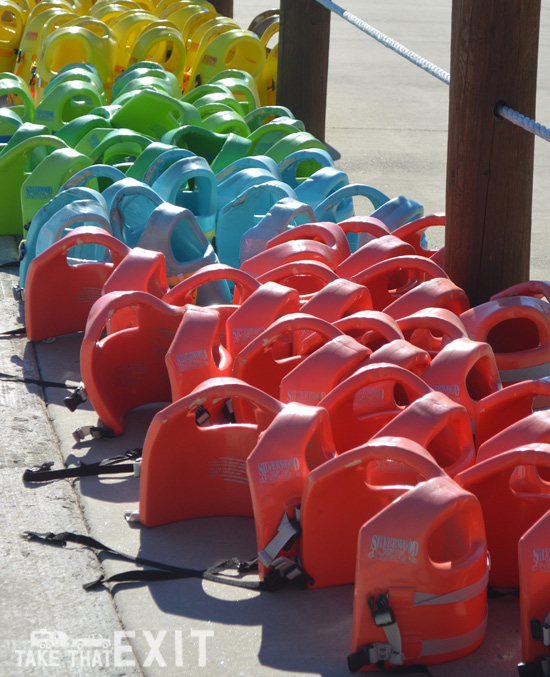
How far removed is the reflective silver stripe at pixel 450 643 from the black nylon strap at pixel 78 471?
1.32m

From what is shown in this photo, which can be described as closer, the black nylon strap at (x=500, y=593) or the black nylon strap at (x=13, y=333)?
the black nylon strap at (x=500, y=593)

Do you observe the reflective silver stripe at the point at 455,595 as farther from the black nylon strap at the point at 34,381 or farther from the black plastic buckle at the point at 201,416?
the black nylon strap at the point at 34,381

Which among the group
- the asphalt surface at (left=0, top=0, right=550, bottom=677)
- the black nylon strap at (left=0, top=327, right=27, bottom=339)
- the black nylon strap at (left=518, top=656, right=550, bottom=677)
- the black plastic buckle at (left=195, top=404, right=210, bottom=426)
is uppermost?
the black plastic buckle at (left=195, top=404, right=210, bottom=426)

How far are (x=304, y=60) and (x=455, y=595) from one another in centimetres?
532

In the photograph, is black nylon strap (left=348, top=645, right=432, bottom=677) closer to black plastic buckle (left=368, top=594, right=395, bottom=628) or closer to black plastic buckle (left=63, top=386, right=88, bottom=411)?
black plastic buckle (left=368, top=594, right=395, bottom=628)

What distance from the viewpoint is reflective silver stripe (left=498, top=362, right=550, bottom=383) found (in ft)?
12.9

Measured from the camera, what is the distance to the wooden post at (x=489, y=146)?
3904mm

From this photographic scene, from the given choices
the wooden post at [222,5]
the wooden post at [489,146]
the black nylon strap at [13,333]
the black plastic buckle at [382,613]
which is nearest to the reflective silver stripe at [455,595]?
the black plastic buckle at [382,613]

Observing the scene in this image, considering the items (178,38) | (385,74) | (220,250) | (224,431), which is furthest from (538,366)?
(385,74)

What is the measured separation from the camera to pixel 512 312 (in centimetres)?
388

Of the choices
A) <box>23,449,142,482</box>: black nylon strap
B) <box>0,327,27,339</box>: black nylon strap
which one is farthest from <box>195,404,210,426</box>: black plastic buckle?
<box>0,327,27,339</box>: black nylon strap

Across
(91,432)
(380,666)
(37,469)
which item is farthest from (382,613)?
(91,432)

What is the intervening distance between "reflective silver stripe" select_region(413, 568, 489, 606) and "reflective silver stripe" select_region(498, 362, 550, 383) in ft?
4.75

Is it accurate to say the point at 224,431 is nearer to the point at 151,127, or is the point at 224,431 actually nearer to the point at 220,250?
the point at 220,250
